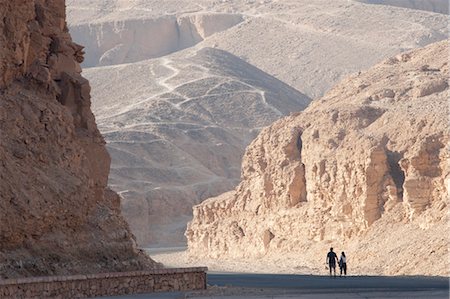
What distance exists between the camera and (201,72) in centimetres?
11794

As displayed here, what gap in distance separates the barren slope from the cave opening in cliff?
131 ft

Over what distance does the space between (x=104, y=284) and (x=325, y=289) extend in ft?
15.9

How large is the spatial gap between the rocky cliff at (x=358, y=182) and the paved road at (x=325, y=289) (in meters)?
5.70

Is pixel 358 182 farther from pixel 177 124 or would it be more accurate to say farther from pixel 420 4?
pixel 420 4

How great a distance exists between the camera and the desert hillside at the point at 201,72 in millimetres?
89188

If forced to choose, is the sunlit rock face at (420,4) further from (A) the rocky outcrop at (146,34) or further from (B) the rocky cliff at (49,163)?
(B) the rocky cliff at (49,163)

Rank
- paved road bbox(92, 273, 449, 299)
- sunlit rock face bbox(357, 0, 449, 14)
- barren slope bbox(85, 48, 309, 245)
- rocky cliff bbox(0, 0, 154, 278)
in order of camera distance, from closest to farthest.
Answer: paved road bbox(92, 273, 449, 299), rocky cliff bbox(0, 0, 154, 278), barren slope bbox(85, 48, 309, 245), sunlit rock face bbox(357, 0, 449, 14)

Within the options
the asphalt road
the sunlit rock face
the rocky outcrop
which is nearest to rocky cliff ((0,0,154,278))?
the asphalt road

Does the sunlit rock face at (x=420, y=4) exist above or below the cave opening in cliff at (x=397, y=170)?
above

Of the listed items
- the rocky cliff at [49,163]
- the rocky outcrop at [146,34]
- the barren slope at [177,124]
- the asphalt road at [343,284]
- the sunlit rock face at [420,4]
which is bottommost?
the asphalt road at [343,284]

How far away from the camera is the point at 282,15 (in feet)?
533

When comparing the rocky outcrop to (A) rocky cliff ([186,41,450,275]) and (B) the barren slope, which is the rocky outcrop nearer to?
(B) the barren slope

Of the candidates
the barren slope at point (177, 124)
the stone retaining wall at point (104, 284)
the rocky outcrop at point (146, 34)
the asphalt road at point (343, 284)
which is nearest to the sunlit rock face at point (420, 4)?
the rocky outcrop at point (146, 34)

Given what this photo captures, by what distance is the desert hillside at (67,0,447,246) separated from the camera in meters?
89.2
